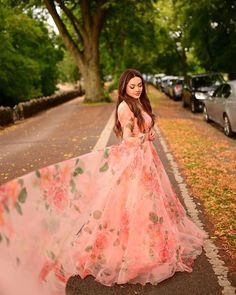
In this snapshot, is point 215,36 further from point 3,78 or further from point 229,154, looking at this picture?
point 229,154

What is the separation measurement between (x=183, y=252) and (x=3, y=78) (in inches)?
1037

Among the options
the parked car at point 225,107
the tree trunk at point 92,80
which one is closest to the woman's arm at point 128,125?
the parked car at point 225,107

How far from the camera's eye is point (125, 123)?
15.3ft

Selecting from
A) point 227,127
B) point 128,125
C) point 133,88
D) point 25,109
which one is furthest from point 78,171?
point 25,109

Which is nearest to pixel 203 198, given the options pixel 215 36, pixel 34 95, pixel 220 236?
pixel 220 236

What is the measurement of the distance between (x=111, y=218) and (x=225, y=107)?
9919 millimetres

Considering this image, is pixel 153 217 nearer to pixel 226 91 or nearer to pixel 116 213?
pixel 116 213

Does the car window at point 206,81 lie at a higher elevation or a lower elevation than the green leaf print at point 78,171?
lower

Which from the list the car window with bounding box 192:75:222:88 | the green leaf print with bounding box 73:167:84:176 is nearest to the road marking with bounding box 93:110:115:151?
the car window with bounding box 192:75:222:88

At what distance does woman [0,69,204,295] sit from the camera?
154 inches

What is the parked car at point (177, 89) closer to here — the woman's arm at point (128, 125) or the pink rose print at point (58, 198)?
the woman's arm at point (128, 125)

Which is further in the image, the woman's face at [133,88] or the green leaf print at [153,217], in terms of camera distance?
the woman's face at [133,88]

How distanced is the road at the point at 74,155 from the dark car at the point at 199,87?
13.3ft

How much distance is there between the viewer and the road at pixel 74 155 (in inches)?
167
